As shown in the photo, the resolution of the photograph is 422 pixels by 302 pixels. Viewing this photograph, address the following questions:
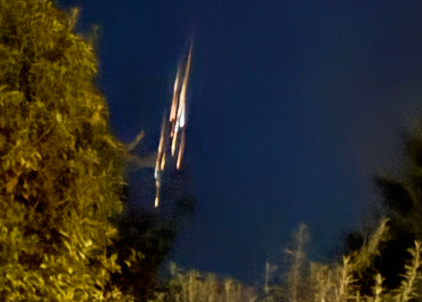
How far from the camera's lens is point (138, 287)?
176 inches

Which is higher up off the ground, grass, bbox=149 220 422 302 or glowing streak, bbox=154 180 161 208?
glowing streak, bbox=154 180 161 208

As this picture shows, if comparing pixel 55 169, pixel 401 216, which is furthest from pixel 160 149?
pixel 55 169

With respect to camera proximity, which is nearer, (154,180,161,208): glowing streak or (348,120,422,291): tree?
(348,120,422,291): tree

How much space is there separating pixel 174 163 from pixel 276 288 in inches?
53.1

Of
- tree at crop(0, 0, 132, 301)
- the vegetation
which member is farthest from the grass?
tree at crop(0, 0, 132, 301)

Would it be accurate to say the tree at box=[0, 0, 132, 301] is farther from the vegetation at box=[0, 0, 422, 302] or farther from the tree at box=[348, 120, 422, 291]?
the tree at box=[348, 120, 422, 291]

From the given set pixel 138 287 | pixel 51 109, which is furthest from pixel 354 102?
pixel 51 109

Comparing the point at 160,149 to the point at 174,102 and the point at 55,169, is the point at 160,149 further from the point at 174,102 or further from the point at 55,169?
the point at 55,169

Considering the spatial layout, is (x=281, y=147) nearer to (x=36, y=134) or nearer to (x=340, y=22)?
(x=340, y=22)

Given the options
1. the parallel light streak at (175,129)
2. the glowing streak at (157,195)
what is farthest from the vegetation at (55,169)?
the parallel light streak at (175,129)

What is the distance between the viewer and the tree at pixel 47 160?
124 inches

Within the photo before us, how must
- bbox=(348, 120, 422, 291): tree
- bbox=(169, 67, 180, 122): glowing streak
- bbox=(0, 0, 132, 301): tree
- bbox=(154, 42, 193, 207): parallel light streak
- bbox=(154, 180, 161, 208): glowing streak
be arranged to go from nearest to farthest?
bbox=(0, 0, 132, 301): tree, bbox=(348, 120, 422, 291): tree, bbox=(154, 180, 161, 208): glowing streak, bbox=(154, 42, 193, 207): parallel light streak, bbox=(169, 67, 180, 122): glowing streak

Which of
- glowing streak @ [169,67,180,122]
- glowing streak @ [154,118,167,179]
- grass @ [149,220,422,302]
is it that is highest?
glowing streak @ [169,67,180,122]

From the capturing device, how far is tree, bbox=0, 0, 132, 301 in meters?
3.15
